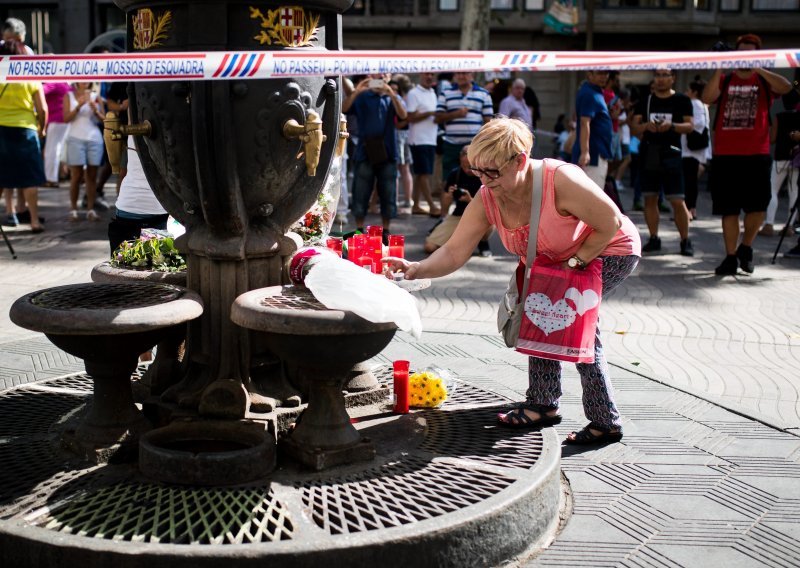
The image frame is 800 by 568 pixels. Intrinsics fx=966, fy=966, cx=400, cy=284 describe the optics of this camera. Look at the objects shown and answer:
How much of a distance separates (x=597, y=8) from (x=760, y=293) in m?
26.3

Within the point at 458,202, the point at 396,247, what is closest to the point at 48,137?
the point at 458,202

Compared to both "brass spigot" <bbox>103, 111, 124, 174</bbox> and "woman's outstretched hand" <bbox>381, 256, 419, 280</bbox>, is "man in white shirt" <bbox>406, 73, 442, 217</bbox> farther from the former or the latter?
"brass spigot" <bbox>103, 111, 124, 174</bbox>

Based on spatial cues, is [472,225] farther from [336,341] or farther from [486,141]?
[336,341]

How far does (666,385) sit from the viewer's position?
5617mm

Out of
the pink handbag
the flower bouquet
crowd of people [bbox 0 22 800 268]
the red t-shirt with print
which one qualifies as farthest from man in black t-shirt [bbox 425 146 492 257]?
the pink handbag

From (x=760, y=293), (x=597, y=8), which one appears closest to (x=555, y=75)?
(x=597, y=8)

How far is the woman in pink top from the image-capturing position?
13.6 ft

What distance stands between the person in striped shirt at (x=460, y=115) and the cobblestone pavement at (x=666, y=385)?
6.60 ft

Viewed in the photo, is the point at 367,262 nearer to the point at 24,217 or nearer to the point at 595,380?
the point at 595,380

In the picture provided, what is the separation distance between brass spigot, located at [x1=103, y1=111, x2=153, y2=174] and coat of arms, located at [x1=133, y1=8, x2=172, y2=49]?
0.34m

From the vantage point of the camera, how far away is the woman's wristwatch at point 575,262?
4.32 meters

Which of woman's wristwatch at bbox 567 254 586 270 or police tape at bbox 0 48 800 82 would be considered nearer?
police tape at bbox 0 48 800 82

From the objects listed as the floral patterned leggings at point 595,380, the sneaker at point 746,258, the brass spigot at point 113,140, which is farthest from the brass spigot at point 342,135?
the sneaker at point 746,258

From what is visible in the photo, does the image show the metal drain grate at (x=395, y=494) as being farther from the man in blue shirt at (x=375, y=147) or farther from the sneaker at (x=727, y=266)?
the man in blue shirt at (x=375, y=147)
